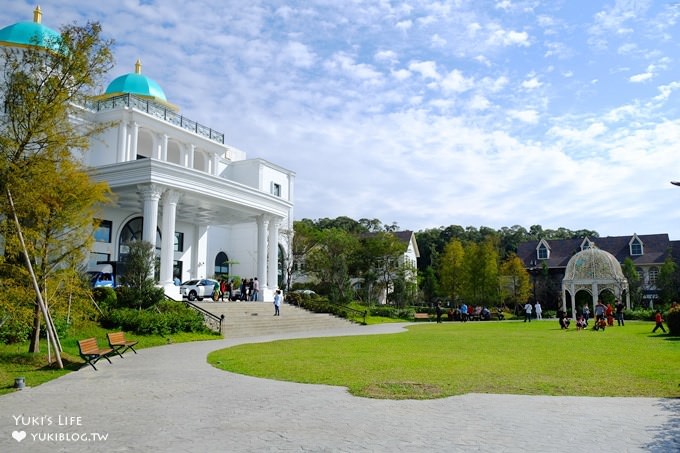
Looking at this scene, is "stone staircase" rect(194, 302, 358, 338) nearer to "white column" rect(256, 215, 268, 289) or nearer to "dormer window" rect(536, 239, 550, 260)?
"white column" rect(256, 215, 268, 289)

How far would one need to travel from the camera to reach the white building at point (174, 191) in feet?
85.1

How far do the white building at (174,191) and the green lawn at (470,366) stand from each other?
11.4 meters

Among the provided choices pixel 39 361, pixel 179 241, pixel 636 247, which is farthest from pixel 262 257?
pixel 636 247

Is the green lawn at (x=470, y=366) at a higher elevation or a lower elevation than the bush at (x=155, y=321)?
lower

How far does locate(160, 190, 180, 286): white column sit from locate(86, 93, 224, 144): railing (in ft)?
27.2

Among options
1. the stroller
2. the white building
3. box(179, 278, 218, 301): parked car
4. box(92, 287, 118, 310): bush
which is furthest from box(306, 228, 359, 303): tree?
box(92, 287, 118, 310): bush

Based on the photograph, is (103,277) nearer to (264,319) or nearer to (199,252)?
(264,319)

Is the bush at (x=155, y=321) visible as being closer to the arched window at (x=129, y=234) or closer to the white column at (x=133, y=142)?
the arched window at (x=129, y=234)

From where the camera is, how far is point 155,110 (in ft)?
113

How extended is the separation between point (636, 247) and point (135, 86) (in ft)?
171

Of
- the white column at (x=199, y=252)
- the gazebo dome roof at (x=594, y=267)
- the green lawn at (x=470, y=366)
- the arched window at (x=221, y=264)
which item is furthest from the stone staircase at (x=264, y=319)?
the gazebo dome roof at (x=594, y=267)

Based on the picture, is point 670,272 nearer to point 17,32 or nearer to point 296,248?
point 296,248

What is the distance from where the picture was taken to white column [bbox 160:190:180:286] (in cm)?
2550

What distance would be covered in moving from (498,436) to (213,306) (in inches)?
841
